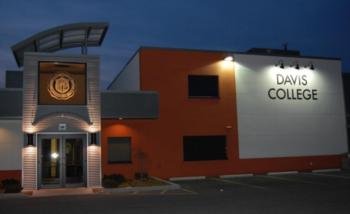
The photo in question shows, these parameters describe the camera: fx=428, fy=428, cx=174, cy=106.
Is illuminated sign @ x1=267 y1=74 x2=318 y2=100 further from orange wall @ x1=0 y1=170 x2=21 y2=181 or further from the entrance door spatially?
orange wall @ x1=0 y1=170 x2=21 y2=181

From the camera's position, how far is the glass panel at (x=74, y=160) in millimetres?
19703

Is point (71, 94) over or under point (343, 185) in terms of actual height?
over

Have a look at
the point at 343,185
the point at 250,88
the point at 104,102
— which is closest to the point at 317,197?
the point at 343,185

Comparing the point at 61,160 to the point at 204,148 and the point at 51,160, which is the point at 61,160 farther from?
the point at 204,148

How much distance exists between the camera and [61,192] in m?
18.0

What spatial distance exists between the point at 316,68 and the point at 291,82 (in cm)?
243

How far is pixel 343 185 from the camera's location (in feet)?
62.5

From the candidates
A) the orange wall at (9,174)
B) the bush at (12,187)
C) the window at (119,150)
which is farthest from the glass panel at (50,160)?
the window at (119,150)

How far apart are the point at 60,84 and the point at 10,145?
5.32 m

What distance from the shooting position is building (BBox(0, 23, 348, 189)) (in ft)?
64.2

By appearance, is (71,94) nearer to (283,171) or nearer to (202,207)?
(202,207)

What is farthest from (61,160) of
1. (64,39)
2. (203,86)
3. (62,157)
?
(203,86)

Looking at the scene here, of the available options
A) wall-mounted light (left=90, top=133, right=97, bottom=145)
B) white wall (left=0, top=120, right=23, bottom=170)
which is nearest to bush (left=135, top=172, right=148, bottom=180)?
wall-mounted light (left=90, top=133, right=97, bottom=145)

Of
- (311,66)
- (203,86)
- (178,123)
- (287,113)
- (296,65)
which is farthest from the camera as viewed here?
(311,66)
